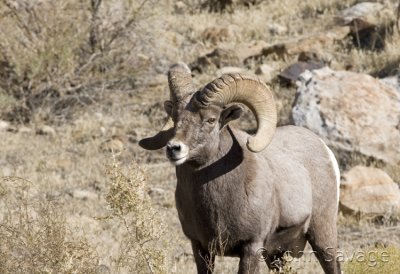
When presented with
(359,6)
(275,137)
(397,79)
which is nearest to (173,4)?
(359,6)

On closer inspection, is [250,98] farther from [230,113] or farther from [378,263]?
[378,263]

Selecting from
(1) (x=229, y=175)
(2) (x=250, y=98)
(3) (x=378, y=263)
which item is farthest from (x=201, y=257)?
(3) (x=378, y=263)

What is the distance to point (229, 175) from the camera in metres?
6.42

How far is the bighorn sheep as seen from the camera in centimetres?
629

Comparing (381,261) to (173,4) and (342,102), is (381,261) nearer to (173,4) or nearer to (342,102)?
(342,102)

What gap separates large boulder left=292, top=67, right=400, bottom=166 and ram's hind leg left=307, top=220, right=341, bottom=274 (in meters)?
4.00

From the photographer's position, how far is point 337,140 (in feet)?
36.9

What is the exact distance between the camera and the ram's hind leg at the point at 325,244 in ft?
23.4

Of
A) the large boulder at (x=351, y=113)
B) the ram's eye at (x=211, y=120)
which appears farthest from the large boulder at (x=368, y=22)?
the ram's eye at (x=211, y=120)

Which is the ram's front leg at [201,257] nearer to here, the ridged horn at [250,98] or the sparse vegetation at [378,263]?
the ridged horn at [250,98]

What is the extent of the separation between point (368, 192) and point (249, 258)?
394 cm

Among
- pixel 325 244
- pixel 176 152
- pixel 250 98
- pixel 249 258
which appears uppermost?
pixel 250 98

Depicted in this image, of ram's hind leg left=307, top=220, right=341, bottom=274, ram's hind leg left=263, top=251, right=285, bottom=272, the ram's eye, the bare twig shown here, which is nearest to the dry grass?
the bare twig

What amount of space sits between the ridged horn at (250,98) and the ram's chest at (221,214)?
1.12ft
